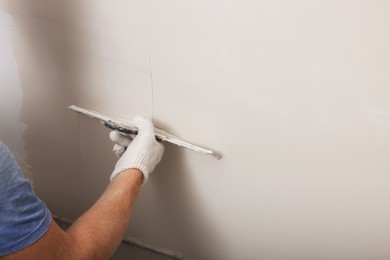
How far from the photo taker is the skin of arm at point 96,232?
0.63 m

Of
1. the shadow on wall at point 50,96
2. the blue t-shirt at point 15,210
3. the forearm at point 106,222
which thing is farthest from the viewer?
the shadow on wall at point 50,96

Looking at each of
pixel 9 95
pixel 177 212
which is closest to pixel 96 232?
pixel 177 212

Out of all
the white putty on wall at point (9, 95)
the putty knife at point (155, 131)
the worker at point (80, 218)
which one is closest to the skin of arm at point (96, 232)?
the worker at point (80, 218)

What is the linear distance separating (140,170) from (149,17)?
1.25 feet

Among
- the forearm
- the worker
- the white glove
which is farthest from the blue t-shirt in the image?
the white glove

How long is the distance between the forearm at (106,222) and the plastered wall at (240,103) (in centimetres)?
18

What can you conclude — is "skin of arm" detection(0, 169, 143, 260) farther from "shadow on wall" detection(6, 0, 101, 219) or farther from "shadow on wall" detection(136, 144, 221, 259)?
"shadow on wall" detection(6, 0, 101, 219)

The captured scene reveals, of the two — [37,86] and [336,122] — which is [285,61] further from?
[37,86]

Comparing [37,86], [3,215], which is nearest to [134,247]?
[37,86]

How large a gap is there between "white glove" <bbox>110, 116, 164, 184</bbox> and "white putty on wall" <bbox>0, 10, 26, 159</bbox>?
0.34 metres

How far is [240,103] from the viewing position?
792 mm

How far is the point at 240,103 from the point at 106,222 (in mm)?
416

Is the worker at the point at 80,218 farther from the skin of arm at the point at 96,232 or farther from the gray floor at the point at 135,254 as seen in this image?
the gray floor at the point at 135,254

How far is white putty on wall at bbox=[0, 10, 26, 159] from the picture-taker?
2.91ft
